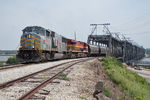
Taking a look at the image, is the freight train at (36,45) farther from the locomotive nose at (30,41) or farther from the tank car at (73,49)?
the tank car at (73,49)

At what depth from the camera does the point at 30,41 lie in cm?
1592

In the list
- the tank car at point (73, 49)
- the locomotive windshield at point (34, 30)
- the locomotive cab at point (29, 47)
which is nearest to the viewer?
the locomotive cab at point (29, 47)

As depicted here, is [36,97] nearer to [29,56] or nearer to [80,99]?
[80,99]

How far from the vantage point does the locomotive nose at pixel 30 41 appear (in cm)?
1597

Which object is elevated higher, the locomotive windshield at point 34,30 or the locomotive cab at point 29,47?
the locomotive windshield at point 34,30

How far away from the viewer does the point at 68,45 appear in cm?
2858

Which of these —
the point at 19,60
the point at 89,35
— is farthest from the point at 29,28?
the point at 89,35

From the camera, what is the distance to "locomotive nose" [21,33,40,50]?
16.0m

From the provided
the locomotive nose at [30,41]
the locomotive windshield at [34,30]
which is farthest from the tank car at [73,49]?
the locomotive nose at [30,41]

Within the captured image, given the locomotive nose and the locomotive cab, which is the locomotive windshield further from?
the locomotive nose

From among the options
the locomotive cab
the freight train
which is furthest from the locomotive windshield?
the locomotive cab

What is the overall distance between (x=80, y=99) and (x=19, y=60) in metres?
11.9

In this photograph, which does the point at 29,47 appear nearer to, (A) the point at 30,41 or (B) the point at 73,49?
(A) the point at 30,41

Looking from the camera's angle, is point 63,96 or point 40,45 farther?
point 40,45
